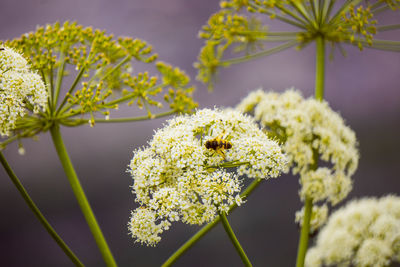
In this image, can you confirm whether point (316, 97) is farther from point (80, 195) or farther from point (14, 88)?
point (14, 88)

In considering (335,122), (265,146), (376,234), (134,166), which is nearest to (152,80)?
(134,166)

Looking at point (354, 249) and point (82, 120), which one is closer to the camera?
point (82, 120)

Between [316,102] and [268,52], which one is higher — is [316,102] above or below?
below

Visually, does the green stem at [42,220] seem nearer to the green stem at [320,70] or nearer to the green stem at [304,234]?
the green stem at [304,234]

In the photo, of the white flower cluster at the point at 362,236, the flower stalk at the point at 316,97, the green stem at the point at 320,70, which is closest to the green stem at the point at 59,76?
the flower stalk at the point at 316,97

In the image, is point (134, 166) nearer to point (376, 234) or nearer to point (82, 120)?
point (82, 120)

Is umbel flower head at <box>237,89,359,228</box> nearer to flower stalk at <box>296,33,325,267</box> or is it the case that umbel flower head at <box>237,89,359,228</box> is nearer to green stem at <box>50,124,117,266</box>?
flower stalk at <box>296,33,325,267</box>

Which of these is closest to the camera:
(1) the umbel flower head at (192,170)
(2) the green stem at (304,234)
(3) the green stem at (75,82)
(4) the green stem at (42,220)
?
(1) the umbel flower head at (192,170)
